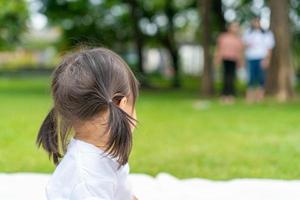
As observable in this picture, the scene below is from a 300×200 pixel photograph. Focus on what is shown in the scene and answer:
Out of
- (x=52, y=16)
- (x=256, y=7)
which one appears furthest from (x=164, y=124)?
(x=256, y=7)

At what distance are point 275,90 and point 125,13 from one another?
543 inches

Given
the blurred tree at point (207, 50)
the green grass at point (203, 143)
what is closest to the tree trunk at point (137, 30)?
the blurred tree at point (207, 50)

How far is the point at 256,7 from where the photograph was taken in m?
23.8

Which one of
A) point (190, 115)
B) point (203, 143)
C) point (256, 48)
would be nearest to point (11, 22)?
point (256, 48)

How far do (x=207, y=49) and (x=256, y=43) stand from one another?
4335mm

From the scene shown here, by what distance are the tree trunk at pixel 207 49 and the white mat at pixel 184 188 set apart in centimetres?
1106

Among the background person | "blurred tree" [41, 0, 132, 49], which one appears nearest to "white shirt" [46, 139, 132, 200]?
the background person

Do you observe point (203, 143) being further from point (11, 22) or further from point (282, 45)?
point (11, 22)

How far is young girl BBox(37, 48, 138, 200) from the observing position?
2449mm

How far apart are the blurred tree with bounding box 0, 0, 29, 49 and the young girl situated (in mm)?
13150

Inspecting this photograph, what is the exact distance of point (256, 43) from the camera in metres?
11.7

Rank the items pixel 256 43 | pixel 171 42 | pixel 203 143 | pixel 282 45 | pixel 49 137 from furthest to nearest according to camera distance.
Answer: pixel 171 42
pixel 282 45
pixel 256 43
pixel 203 143
pixel 49 137

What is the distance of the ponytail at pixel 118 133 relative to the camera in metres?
2.46

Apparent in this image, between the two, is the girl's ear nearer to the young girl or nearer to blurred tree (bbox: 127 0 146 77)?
the young girl
